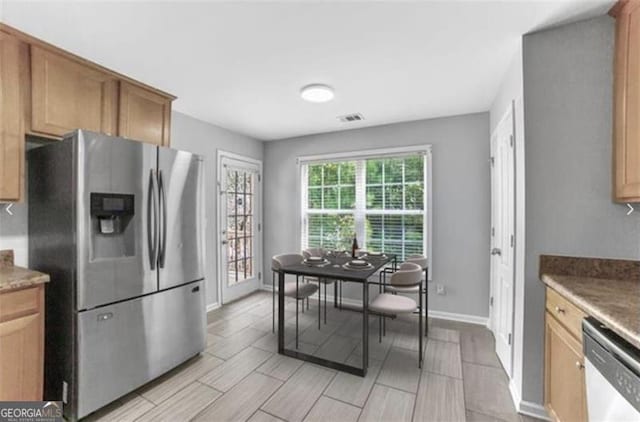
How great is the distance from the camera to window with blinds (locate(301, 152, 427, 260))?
3594 mm

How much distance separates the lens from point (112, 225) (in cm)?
190

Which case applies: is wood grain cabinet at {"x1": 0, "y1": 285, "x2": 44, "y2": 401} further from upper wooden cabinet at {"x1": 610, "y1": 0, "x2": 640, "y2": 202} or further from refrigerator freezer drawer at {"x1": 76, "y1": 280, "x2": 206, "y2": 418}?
upper wooden cabinet at {"x1": 610, "y1": 0, "x2": 640, "y2": 202}

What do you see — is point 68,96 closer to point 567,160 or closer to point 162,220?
point 162,220

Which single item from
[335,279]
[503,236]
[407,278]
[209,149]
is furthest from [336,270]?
[209,149]

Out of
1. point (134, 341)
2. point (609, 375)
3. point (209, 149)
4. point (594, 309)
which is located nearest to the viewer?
point (609, 375)

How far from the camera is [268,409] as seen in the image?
185cm

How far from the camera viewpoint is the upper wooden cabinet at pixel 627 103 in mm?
1451

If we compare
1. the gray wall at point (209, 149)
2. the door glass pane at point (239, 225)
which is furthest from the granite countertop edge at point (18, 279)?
the door glass pane at point (239, 225)

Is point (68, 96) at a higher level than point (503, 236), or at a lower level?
higher

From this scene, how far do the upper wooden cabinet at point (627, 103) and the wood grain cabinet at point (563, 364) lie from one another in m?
0.71

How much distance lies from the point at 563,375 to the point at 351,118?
2.96 m

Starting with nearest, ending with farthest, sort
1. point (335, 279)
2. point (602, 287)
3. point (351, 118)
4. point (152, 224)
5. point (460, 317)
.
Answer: point (602, 287)
point (152, 224)
point (335, 279)
point (460, 317)
point (351, 118)

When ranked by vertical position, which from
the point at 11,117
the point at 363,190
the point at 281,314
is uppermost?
the point at 11,117

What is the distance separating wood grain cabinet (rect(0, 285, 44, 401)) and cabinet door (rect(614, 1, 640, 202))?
337 centimetres
